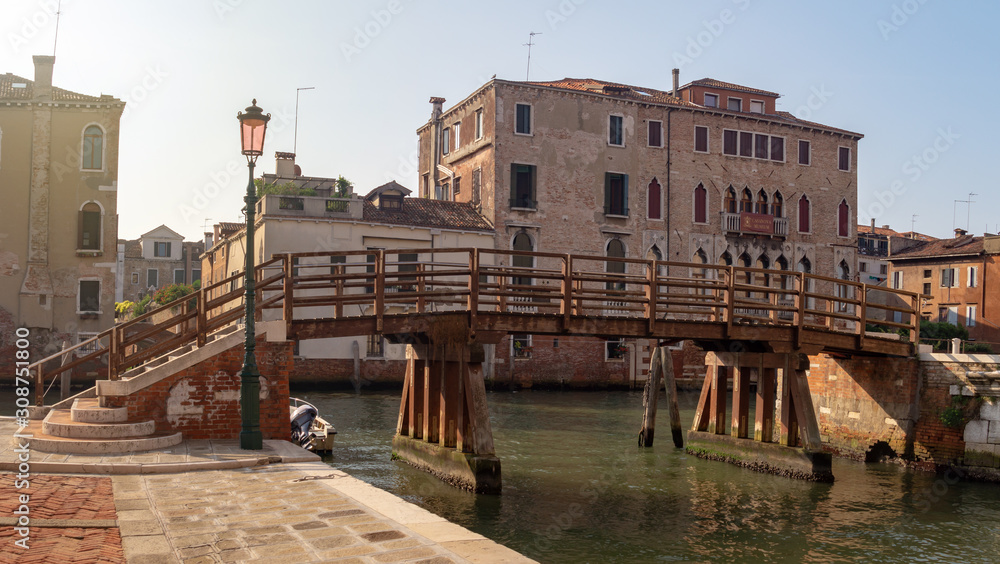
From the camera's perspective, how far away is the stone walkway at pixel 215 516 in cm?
609

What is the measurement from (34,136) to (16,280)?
5.50 metres

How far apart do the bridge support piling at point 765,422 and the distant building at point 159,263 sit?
57.8 meters

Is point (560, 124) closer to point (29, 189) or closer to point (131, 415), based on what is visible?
point (29, 189)

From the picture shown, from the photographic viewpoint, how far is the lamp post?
10.6m

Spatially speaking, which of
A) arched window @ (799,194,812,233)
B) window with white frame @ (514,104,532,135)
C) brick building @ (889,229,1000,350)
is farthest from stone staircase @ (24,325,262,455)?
brick building @ (889,229,1000,350)

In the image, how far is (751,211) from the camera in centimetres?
4262

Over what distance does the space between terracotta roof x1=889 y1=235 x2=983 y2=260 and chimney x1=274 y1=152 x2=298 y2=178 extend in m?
35.7

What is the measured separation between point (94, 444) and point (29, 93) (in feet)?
95.8

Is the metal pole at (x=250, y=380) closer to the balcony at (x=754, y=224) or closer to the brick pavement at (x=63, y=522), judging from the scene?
the brick pavement at (x=63, y=522)

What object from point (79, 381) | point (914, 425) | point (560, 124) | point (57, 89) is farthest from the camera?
point (560, 124)

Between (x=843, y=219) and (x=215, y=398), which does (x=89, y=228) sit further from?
(x=843, y=219)

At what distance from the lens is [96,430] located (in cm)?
1033

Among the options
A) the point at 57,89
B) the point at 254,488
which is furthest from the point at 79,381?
the point at 254,488

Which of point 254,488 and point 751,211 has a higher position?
point 751,211
